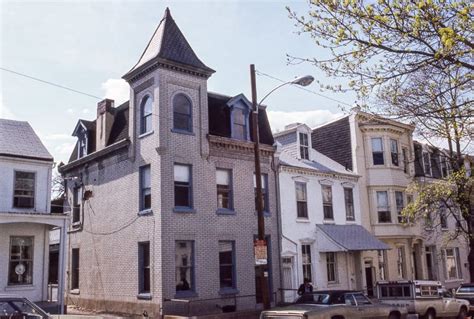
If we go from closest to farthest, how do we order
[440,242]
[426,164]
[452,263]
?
[440,242] → [426,164] → [452,263]

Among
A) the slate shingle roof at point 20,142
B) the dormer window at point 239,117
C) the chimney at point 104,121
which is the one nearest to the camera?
the slate shingle roof at point 20,142

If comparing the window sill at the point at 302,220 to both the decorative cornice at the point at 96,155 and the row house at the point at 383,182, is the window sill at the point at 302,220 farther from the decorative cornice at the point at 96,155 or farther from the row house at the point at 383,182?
the decorative cornice at the point at 96,155

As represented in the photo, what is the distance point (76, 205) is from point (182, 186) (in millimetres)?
8689

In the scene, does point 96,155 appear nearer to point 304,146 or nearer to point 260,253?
point 304,146

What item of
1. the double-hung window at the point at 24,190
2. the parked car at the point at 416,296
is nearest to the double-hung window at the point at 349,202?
the parked car at the point at 416,296

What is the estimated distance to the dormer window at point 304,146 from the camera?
97.0 ft

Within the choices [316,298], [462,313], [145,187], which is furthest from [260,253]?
[462,313]

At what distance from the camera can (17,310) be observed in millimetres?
12547

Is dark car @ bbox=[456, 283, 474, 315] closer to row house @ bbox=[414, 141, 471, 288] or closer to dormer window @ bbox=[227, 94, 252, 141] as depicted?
row house @ bbox=[414, 141, 471, 288]

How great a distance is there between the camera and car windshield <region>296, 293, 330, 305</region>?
14953 mm

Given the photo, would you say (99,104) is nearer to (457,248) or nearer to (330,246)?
(330,246)

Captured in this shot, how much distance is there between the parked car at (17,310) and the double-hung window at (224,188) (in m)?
11.3

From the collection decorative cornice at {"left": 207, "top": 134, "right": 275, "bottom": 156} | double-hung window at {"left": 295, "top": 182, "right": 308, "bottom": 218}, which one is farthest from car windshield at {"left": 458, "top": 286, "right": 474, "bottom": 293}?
decorative cornice at {"left": 207, "top": 134, "right": 275, "bottom": 156}

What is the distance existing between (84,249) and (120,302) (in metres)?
4.90
